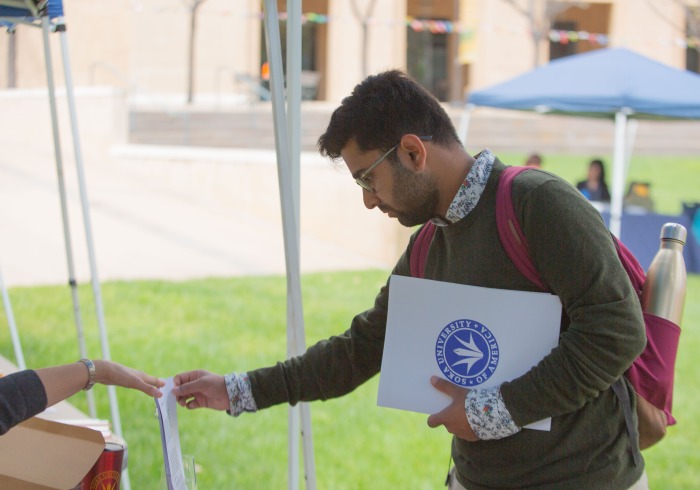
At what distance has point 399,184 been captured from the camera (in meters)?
1.96

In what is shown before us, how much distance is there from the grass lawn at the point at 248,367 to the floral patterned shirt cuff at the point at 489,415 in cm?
278

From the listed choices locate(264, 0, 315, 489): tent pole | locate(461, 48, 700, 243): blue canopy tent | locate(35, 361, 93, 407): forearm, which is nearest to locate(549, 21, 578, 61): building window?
locate(461, 48, 700, 243): blue canopy tent

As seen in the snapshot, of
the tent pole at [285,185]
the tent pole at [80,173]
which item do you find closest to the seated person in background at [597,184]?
the tent pole at [80,173]

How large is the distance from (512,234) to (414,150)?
10.4 inches

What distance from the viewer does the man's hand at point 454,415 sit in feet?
6.25

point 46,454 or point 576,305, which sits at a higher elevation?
point 576,305

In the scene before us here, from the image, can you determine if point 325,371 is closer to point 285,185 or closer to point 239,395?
point 239,395

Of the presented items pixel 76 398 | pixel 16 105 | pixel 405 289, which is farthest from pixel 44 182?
pixel 405 289

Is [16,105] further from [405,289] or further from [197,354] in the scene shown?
[405,289]

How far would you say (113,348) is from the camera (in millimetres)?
6762

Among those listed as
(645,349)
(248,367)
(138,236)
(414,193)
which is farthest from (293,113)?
(138,236)

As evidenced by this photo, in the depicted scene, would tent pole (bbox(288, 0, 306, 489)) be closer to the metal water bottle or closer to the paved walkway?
the metal water bottle

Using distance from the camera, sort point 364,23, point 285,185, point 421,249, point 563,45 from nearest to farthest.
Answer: point 421,249
point 285,185
point 364,23
point 563,45

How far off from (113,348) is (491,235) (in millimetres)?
5299
